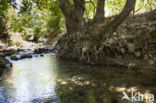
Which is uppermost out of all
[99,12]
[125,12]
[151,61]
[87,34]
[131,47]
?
[99,12]

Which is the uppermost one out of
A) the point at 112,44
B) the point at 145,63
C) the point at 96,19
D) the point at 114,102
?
Answer: the point at 96,19

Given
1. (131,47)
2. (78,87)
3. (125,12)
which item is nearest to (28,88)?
(78,87)

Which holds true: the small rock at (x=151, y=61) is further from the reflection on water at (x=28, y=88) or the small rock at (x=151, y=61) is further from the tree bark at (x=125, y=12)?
the reflection on water at (x=28, y=88)

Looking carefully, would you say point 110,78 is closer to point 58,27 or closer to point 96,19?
point 96,19

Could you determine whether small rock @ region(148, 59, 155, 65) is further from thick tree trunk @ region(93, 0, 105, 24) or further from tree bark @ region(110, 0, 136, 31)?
thick tree trunk @ region(93, 0, 105, 24)

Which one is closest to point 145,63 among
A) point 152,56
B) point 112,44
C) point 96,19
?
point 152,56

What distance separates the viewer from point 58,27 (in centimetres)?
2450

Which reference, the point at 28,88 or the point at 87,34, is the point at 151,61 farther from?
the point at 28,88

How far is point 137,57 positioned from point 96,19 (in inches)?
159

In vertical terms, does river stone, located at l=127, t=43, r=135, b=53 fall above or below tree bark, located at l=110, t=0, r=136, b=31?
below

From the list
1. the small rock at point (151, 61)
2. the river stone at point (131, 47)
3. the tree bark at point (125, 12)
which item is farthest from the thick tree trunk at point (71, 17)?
the small rock at point (151, 61)

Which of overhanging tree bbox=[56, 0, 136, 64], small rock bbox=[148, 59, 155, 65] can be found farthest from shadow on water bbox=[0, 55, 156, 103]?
overhanging tree bbox=[56, 0, 136, 64]

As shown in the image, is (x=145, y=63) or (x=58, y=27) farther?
(x=58, y=27)

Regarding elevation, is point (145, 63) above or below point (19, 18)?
below
